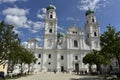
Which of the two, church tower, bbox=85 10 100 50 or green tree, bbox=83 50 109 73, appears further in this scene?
church tower, bbox=85 10 100 50

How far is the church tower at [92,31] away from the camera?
65875 mm

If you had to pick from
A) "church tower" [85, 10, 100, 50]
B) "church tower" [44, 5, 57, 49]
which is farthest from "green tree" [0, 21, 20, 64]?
"church tower" [85, 10, 100, 50]

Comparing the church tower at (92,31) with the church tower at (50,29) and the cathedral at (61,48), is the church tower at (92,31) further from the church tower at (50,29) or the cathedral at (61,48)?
the church tower at (50,29)

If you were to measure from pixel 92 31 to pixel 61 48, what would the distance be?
50.1 feet

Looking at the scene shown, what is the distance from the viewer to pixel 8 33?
2392 cm

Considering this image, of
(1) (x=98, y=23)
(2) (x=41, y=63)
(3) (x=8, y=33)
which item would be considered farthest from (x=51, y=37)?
(3) (x=8, y=33)

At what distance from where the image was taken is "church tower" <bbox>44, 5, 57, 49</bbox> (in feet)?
206

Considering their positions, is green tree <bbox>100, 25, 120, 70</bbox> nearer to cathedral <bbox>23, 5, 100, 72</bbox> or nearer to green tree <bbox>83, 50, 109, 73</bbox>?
green tree <bbox>83, 50, 109, 73</bbox>

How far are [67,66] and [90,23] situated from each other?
21015 millimetres

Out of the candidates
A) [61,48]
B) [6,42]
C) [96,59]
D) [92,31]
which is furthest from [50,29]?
[6,42]

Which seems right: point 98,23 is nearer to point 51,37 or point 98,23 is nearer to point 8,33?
point 51,37

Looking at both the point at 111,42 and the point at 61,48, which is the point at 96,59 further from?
the point at 61,48

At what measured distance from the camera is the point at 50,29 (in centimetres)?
6506

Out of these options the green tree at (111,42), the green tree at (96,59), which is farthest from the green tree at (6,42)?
the green tree at (96,59)
